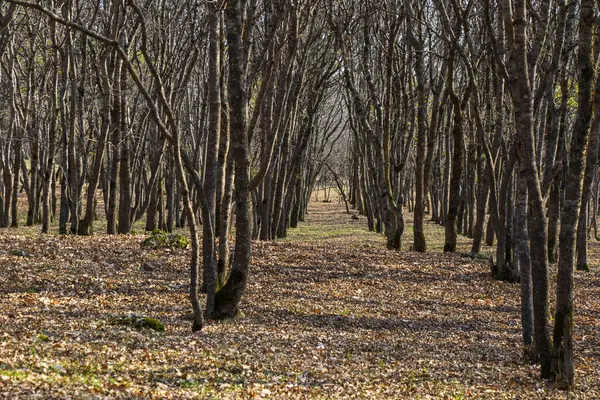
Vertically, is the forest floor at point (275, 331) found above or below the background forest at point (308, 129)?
below

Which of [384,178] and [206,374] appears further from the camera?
[384,178]

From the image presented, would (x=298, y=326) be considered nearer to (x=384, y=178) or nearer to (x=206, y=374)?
(x=206, y=374)

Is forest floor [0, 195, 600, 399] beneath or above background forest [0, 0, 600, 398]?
beneath

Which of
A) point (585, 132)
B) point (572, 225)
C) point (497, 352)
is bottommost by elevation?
point (497, 352)

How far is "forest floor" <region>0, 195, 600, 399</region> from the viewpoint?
6.33 meters

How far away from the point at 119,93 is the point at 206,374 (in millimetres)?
11478

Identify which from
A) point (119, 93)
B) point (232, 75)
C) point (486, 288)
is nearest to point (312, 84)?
point (119, 93)

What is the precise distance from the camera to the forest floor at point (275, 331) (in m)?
6.33

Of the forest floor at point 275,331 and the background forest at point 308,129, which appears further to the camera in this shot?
the background forest at point 308,129

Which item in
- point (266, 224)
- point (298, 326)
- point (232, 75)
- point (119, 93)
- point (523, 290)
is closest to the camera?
point (523, 290)

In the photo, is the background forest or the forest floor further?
the background forest

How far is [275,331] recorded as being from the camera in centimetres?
923

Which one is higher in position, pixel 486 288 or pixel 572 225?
pixel 572 225

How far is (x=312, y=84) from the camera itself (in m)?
25.8
